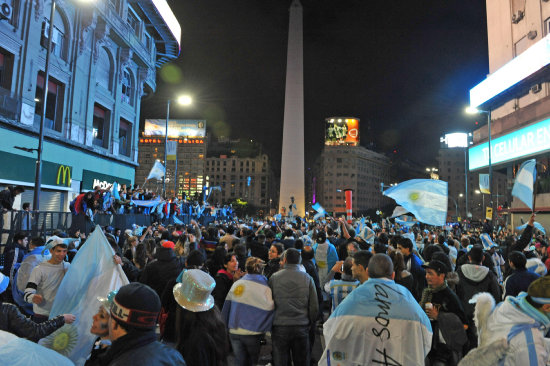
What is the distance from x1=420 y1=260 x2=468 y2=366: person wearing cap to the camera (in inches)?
161

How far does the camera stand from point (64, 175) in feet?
72.8

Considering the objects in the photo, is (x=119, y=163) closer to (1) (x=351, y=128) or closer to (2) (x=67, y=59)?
(2) (x=67, y=59)

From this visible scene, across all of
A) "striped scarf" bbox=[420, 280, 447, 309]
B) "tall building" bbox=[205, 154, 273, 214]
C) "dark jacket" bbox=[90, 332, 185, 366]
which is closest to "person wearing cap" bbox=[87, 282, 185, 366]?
"dark jacket" bbox=[90, 332, 185, 366]

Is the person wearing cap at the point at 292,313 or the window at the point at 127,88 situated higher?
the window at the point at 127,88

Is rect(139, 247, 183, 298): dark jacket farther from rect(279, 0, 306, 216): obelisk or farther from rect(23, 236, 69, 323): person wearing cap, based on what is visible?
rect(279, 0, 306, 216): obelisk

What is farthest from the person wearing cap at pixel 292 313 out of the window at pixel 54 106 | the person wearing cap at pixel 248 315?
the window at pixel 54 106

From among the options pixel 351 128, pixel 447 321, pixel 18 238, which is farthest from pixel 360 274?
pixel 351 128

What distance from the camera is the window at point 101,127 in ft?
90.5

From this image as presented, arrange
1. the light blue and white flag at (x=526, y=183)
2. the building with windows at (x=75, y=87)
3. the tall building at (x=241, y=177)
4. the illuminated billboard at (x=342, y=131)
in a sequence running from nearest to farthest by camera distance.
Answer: the light blue and white flag at (x=526, y=183), the building with windows at (x=75, y=87), the illuminated billboard at (x=342, y=131), the tall building at (x=241, y=177)

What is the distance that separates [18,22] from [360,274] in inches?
829

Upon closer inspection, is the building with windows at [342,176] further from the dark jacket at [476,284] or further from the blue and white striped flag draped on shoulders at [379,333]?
the blue and white striped flag draped on shoulders at [379,333]

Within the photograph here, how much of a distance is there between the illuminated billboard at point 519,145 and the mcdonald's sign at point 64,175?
113 ft

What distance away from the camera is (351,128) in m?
143

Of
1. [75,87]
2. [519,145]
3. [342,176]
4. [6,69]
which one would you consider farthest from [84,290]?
[342,176]
